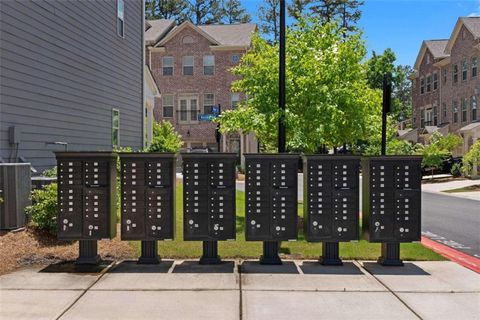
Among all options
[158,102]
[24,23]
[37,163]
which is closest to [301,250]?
[37,163]

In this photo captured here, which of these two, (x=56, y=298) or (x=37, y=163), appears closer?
(x=56, y=298)

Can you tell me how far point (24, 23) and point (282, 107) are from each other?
5.93 metres

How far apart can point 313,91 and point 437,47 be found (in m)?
39.1

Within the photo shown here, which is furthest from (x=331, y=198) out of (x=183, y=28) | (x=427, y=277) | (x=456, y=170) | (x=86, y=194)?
(x=183, y=28)

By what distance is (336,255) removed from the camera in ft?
24.0

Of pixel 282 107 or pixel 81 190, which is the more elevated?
pixel 282 107

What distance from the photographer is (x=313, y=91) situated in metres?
10.5

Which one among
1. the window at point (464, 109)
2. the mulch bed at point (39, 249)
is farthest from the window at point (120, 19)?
the window at point (464, 109)

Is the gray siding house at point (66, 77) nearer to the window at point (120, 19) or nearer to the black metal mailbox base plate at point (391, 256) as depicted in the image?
the window at point (120, 19)

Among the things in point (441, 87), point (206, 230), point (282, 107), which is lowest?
point (206, 230)

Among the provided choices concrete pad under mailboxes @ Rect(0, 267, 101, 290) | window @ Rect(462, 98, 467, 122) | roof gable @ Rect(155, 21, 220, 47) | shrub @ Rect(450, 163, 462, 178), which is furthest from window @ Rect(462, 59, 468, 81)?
concrete pad under mailboxes @ Rect(0, 267, 101, 290)

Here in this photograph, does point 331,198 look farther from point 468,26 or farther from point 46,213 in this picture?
point 468,26

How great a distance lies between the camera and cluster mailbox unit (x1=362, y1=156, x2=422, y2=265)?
718cm

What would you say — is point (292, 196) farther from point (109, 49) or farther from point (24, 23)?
point (109, 49)
